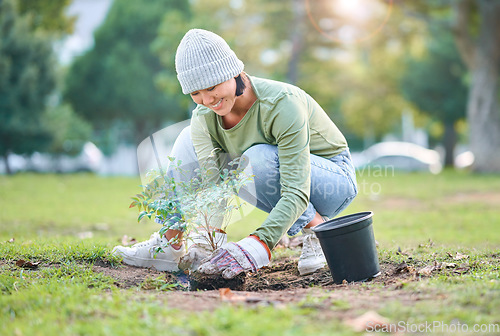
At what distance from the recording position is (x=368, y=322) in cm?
207

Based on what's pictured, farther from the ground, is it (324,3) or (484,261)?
(324,3)

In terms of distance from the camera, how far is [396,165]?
999 inches

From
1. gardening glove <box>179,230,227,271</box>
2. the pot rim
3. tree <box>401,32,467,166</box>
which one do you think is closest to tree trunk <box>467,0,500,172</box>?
tree <box>401,32,467,166</box>

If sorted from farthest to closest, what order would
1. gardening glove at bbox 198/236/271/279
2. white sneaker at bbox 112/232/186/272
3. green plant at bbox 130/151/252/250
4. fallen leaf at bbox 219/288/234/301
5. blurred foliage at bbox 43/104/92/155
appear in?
blurred foliage at bbox 43/104/92/155 → white sneaker at bbox 112/232/186/272 → green plant at bbox 130/151/252/250 → gardening glove at bbox 198/236/271/279 → fallen leaf at bbox 219/288/234/301

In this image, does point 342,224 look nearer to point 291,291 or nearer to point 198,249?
point 291,291

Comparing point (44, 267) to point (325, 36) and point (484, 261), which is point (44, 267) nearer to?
point (484, 261)

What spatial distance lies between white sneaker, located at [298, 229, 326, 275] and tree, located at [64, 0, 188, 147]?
20.1 meters

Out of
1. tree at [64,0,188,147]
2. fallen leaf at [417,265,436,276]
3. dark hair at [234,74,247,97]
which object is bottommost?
fallen leaf at [417,265,436,276]

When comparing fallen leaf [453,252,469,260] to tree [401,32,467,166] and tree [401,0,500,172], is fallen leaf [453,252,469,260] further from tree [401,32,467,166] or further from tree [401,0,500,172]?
tree [401,32,467,166]

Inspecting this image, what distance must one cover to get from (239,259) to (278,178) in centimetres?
67

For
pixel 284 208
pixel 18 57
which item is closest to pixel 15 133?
pixel 18 57

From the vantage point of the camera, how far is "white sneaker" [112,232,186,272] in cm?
344

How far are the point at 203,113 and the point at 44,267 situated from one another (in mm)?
1414

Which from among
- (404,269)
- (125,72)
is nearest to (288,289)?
(404,269)
